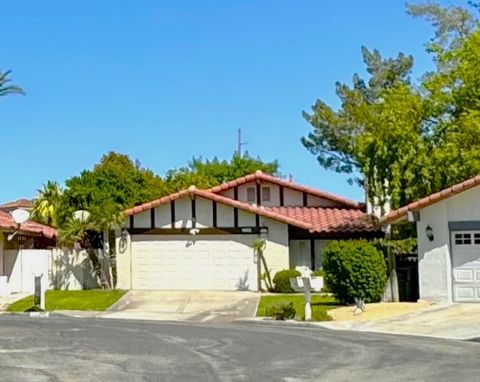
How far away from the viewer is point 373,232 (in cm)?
3506

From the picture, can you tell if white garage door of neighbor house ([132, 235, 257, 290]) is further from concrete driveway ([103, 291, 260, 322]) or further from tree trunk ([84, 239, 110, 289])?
tree trunk ([84, 239, 110, 289])

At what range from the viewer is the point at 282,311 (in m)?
24.4

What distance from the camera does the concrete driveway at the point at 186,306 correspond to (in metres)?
26.6

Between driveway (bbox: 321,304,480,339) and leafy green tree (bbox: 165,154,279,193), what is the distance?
120 ft

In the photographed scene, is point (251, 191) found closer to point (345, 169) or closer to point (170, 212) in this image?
point (170, 212)

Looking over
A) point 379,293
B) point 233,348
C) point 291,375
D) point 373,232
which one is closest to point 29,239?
point 373,232

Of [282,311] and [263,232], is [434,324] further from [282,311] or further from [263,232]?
[263,232]

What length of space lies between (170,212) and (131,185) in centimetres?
376

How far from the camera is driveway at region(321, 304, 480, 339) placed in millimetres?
A: 19359

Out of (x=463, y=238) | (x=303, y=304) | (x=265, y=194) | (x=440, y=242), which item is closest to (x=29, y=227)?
(x=265, y=194)

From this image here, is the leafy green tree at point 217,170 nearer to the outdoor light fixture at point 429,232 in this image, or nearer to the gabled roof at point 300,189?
the gabled roof at point 300,189

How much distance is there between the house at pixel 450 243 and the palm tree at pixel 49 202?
16.0 m

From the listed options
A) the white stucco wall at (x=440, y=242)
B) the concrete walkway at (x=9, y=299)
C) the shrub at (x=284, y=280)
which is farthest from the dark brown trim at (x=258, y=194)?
the white stucco wall at (x=440, y=242)

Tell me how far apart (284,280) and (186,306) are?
15.1ft
